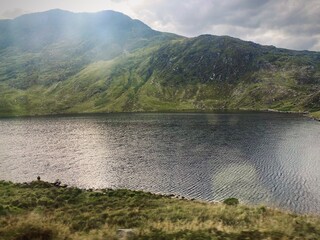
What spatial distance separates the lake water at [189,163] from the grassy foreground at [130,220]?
65.4 ft

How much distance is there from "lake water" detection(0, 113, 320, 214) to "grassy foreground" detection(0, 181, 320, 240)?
19919 millimetres

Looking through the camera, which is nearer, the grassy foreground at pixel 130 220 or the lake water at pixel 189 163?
the grassy foreground at pixel 130 220

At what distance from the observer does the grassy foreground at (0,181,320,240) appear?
2045cm

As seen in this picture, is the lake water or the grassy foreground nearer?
the grassy foreground

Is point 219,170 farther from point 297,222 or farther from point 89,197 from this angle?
point 297,222

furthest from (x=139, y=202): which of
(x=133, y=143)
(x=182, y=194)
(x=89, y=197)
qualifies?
(x=133, y=143)

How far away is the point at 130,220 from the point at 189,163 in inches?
2499

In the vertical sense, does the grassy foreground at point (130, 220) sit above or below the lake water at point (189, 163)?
above

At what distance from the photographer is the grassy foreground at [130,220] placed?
20.5m

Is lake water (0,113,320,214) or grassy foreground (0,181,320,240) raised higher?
grassy foreground (0,181,320,240)

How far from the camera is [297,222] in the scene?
1009 inches

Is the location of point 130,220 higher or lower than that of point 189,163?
higher

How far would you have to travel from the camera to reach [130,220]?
32.5 meters

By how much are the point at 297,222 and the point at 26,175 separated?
7660 centimetres
